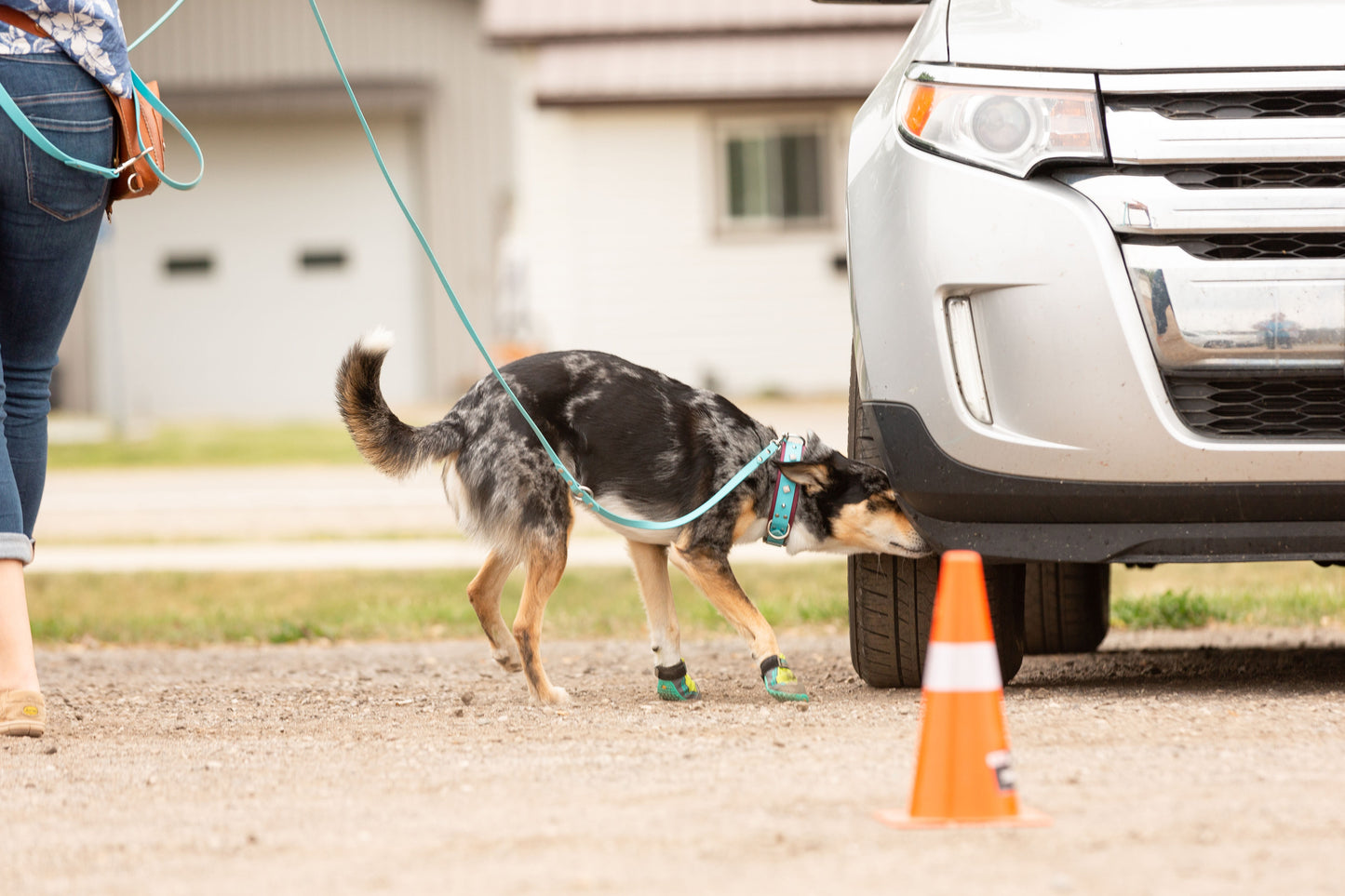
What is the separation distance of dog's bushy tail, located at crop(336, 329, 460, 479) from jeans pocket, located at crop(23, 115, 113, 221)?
83 cm

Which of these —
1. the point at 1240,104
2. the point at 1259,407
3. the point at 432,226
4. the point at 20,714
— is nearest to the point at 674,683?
the point at 20,714

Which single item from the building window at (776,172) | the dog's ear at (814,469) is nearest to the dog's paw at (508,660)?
the dog's ear at (814,469)

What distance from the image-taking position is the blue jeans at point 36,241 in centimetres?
412

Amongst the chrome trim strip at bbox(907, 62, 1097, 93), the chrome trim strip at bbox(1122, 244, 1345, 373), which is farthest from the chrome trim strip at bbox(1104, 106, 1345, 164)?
the chrome trim strip at bbox(1122, 244, 1345, 373)

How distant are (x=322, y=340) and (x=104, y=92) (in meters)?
18.3

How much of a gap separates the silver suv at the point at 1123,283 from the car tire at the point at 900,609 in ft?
1.50

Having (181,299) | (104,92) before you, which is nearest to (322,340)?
(181,299)

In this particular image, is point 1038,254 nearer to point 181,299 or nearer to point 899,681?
point 899,681

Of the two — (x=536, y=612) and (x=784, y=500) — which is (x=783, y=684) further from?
(x=536, y=612)

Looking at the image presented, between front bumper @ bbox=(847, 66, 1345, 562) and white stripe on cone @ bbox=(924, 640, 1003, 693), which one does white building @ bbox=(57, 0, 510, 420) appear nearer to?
front bumper @ bbox=(847, 66, 1345, 562)

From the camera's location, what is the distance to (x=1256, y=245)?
3758 millimetres

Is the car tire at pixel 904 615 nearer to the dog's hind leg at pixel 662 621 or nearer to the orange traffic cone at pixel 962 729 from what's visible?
the dog's hind leg at pixel 662 621

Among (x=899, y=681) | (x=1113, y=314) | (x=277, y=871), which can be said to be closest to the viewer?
(x=277, y=871)

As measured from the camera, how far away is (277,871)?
2.79 meters
